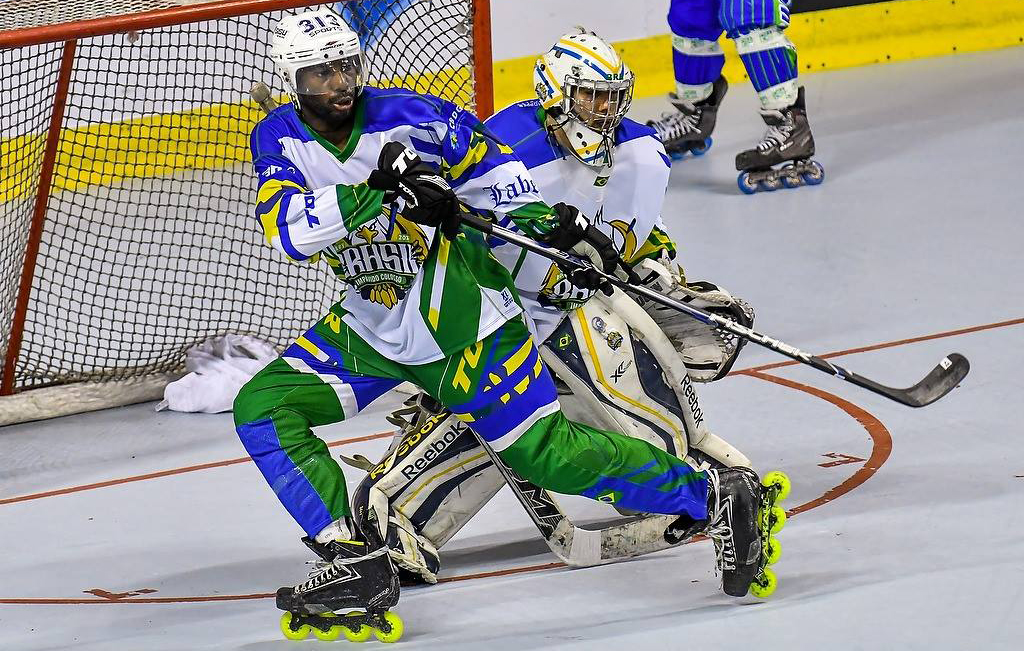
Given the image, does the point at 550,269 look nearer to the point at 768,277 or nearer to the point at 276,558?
the point at 276,558

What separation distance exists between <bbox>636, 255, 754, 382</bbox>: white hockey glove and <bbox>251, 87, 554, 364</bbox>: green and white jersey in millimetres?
587

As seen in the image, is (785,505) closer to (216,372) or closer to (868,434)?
(868,434)

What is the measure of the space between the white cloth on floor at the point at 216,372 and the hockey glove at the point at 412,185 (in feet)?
6.62

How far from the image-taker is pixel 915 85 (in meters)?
8.56

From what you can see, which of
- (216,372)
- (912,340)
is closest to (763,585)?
(912,340)

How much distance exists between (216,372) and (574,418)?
171cm

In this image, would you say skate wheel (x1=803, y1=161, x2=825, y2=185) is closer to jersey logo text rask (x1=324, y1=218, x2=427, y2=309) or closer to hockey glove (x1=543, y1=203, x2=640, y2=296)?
hockey glove (x1=543, y1=203, x2=640, y2=296)

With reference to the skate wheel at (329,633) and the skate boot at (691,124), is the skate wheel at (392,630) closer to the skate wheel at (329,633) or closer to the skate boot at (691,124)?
the skate wheel at (329,633)

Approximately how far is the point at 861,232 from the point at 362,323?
3470 millimetres

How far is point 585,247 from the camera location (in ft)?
11.9

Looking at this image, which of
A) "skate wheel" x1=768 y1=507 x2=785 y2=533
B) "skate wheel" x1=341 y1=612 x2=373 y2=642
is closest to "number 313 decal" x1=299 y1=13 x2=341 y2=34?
"skate wheel" x1=341 y1=612 x2=373 y2=642

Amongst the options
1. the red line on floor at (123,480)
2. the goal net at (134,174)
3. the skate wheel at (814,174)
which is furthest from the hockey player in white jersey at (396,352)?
the skate wheel at (814,174)

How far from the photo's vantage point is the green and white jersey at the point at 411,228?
10.5 feet

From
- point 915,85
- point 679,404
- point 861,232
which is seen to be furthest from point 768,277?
point 915,85
